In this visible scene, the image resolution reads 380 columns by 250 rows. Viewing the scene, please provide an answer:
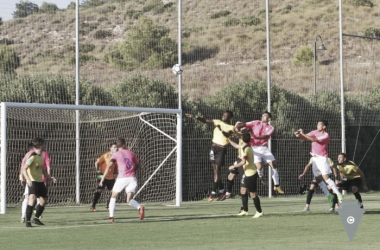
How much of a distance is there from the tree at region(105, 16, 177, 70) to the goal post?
282 cm

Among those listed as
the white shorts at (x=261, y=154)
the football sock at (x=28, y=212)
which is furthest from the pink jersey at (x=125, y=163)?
the white shorts at (x=261, y=154)

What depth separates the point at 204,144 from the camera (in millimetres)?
30719

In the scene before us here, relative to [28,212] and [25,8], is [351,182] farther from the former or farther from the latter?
[25,8]

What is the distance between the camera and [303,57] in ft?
155

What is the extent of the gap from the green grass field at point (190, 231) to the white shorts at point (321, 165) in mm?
1029

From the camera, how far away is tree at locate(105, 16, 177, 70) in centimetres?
2842

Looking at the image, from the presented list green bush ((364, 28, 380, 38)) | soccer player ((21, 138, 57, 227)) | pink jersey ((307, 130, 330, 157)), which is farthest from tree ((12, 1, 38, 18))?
green bush ((364, 28, 380, 38))

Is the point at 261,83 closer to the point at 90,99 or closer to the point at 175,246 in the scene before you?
the point at 90,99

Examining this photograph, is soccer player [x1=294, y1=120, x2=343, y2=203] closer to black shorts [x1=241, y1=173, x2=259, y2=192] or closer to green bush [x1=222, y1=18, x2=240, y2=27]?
black shorts [x1=241, y1=173, x2=259, y2=192]

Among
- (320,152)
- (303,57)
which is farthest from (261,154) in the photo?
(303,57)

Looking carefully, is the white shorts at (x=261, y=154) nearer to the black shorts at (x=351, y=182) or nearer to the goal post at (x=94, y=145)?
Result: the black shorts at (x=351, y=182)

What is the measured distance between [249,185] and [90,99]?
1084cm

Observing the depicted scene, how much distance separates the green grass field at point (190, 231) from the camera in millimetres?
12984

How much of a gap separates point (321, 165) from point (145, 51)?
10142mm
